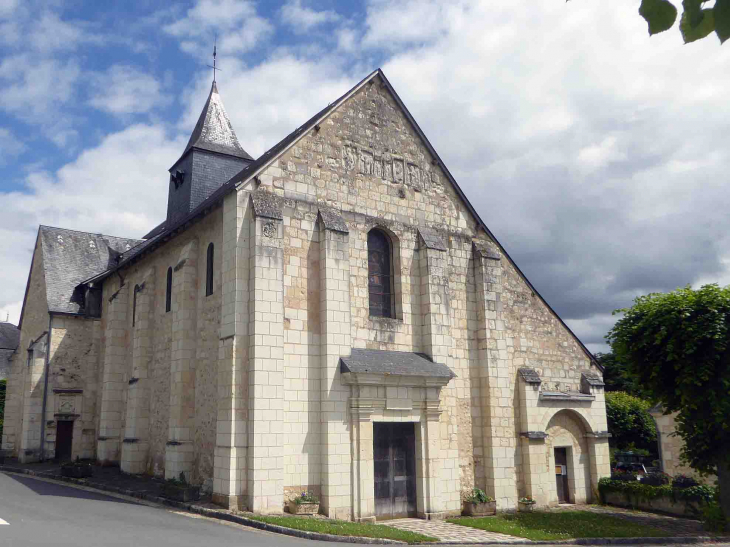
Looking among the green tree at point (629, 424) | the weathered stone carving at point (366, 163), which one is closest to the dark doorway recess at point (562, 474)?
the weathered stone carving at point (366, 163)

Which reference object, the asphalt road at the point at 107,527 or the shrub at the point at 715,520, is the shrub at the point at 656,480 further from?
the asphalt road at the point at 107,527

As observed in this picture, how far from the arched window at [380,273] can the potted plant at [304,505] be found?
5018 millimetres

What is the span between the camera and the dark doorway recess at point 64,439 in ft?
82.1

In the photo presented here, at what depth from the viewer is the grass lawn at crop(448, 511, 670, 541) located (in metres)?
13.9

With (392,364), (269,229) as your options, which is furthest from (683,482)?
(269,229)

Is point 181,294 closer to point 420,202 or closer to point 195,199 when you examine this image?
point 420,202

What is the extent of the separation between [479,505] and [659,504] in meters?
5.74

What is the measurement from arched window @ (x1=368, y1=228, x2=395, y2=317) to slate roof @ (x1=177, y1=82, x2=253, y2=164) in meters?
10.9

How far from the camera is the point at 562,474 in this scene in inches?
752

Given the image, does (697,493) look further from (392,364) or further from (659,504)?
(392,364)

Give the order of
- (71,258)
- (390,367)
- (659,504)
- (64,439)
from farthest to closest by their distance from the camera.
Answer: (71,258) → (64,439) → (659,504) → (390,367)

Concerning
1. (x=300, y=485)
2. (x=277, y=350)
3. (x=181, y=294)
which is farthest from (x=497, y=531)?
(x=181, y=294)

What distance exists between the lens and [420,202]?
18.0m

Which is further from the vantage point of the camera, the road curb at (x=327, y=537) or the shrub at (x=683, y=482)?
the shrub at (x=683, y=482)
